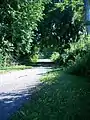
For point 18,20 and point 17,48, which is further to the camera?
point 17,48

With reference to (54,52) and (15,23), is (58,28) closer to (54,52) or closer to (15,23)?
(54,52)

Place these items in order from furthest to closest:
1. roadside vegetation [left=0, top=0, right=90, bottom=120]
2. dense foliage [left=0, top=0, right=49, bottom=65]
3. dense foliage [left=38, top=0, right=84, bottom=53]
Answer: dense foliage [left=38, top=0, right=84, bottom=53]
dense foliage [left=0, top=0, right=49, bottom=65]
roadside vegetation [left=0, top=0, right=90, bottom=120]

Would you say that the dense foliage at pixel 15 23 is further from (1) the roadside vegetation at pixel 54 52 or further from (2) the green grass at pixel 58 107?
(2) the green grass at pixel 58 107

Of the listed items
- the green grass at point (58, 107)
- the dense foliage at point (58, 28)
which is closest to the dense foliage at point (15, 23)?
the dense foliage at point (58, 28)

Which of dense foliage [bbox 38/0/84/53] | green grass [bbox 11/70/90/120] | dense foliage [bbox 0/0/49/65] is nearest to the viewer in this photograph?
green grass [bbox 11/70/90/120]

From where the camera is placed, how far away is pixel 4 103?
11844mm

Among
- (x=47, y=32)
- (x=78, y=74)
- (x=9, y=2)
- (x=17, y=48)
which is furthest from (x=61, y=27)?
(x=78, y=74)

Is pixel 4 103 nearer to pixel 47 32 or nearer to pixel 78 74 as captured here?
pixel 78 74

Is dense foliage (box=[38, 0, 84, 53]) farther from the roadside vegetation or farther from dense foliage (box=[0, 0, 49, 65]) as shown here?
dense foliage (box=[0, 0, 49, 65])

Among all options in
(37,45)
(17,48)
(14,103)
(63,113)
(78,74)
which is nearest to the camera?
(63,113)

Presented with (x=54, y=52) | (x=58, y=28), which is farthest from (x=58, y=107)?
(x=58, y=28)

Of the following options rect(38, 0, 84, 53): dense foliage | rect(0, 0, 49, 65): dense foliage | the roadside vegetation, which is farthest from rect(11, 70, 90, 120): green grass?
rect(38, 0, 84, 53): dense foliage

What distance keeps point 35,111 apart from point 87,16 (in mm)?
4351

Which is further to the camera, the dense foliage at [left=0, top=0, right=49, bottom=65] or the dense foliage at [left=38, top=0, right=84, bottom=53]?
the dense foliage at [left=38, top=0, right=84, bottom=53]
